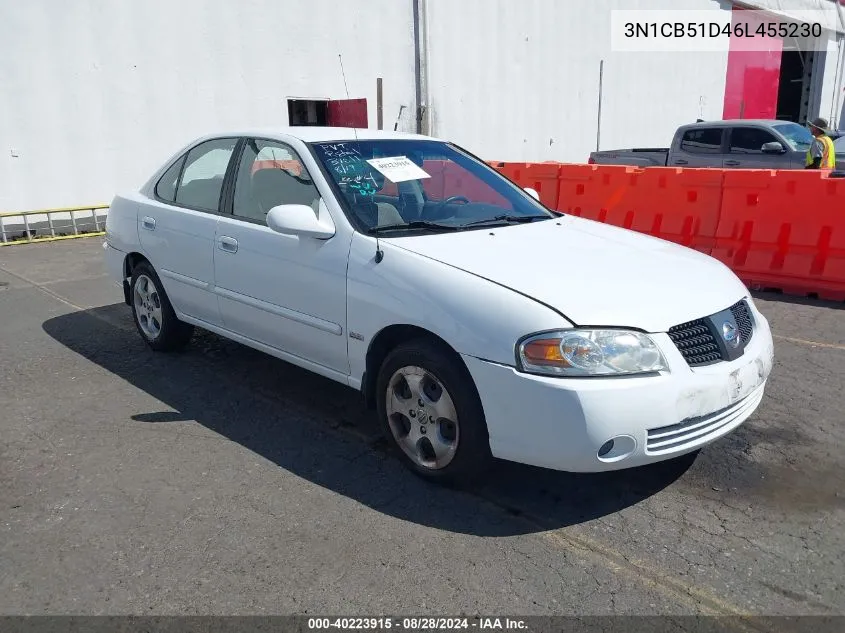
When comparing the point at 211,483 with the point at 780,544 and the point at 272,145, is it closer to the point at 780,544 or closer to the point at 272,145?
the point at 272,145

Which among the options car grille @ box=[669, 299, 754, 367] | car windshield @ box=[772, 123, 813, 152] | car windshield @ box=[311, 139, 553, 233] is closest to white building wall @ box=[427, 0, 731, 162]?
car windshield @ box=[772, 123, 813, 152]

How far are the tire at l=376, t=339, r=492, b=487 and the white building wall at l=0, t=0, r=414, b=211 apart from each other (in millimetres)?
10184

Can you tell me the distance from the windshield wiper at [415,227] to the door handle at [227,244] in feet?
3.51

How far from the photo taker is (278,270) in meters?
4.00

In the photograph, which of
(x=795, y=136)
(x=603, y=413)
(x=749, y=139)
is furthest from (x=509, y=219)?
(x=795, y=136)

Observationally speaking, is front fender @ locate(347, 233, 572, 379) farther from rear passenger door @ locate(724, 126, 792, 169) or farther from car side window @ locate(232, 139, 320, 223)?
rear passenger door @ locate(724, 126, 792, 169)

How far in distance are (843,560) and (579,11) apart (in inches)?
774

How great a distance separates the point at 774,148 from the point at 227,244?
9.74 metres

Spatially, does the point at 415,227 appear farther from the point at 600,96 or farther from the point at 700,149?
Answer: the point at 600,96

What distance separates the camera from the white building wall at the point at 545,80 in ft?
56.3

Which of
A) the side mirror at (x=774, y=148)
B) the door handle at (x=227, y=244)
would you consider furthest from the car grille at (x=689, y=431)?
the side mirror at (x=774, y=148)

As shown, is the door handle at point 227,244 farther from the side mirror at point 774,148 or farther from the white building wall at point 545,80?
the white building wall at point 545,80

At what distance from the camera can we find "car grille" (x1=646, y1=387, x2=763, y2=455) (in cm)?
298

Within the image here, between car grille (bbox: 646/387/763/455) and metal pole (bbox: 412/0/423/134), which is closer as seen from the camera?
car grille (bbox: 646/387/763/455)
